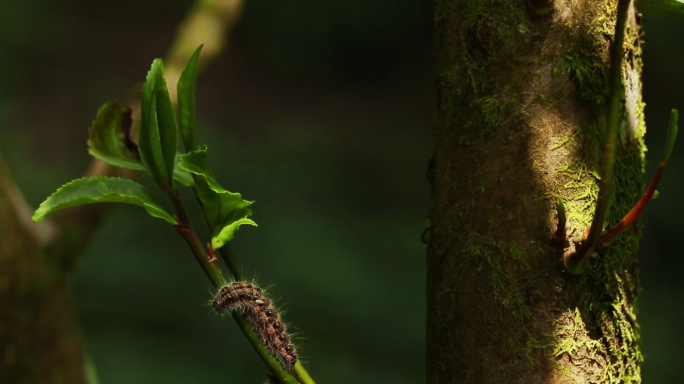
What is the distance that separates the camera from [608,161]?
55 cm

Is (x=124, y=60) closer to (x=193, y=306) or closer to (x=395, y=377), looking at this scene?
Answer: (x=193, y=306)

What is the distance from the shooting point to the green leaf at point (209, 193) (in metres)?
0.55

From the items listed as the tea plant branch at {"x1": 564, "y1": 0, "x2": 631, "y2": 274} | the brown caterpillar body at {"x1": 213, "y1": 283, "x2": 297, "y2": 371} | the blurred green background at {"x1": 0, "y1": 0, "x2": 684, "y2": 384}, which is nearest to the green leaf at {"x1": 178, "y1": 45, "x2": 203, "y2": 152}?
the brown caterpillar body at {"x1": 213, "y1": 283, "x2": 297, "y2": 371}

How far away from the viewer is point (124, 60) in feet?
19.6

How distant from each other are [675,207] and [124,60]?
4404 millimetres

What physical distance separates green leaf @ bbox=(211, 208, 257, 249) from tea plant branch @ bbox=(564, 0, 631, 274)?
266mm

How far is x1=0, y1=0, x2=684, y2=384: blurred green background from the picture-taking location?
3844 millimetres

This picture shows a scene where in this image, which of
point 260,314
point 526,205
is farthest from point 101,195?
point 526,205

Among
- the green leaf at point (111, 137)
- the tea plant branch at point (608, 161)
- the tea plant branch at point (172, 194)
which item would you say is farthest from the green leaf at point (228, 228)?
the tea plant branch at point (608, 161)

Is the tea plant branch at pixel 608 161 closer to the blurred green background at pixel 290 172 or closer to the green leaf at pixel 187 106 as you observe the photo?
the green leaf at pixel 187 106

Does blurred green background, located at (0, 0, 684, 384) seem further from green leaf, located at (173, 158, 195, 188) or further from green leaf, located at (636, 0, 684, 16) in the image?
green leaf, located at (636, 0, 684, 16)

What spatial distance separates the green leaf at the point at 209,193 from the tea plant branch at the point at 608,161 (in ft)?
0.87

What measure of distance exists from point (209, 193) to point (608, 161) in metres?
0.32

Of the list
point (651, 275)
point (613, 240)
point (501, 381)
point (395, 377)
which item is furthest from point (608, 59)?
point (651, 275)
